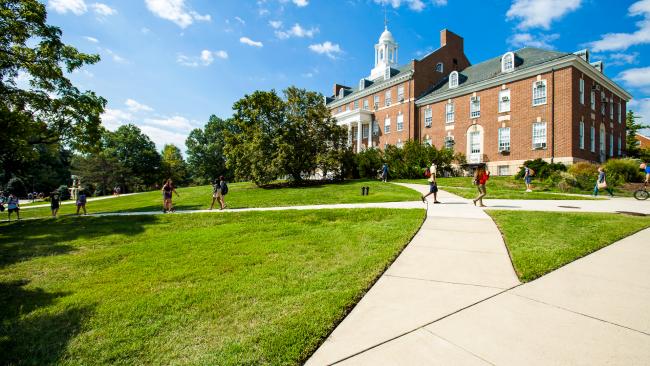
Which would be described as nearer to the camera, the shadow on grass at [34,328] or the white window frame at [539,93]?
the shadow on grass at [34,328]

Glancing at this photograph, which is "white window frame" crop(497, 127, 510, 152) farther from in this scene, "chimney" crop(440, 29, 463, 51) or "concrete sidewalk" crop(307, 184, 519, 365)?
"concrete sidewalk" crop(307, 184, 519, 365)

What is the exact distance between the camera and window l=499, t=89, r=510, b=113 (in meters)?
27.4

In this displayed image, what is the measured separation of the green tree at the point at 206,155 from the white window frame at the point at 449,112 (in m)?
43.0

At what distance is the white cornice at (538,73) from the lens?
2408cm

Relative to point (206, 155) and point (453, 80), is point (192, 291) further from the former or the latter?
point (206, 155)

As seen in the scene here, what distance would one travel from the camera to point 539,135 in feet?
83.3

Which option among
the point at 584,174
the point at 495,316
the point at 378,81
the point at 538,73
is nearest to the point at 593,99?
the point at 538,73

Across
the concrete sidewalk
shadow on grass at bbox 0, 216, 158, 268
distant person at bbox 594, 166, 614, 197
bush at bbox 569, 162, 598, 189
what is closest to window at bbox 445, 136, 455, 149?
bush at bbox 569, 162, 598, 189

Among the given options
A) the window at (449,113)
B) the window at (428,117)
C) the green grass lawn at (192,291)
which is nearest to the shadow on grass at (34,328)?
the green grass lawn at (192,291)

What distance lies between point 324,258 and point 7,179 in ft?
249

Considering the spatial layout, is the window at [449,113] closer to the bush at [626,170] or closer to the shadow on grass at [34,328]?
the bush at [626,170]

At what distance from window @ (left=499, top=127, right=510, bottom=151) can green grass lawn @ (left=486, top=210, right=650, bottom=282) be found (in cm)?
1991

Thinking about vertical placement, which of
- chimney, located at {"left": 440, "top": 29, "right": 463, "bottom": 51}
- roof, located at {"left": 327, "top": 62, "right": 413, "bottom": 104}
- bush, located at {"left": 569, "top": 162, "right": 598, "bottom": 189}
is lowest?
bush, located at {"left": 569, "top": 162, "right": 598, "bottom": 189}

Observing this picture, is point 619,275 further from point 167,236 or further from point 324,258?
point 167,236
